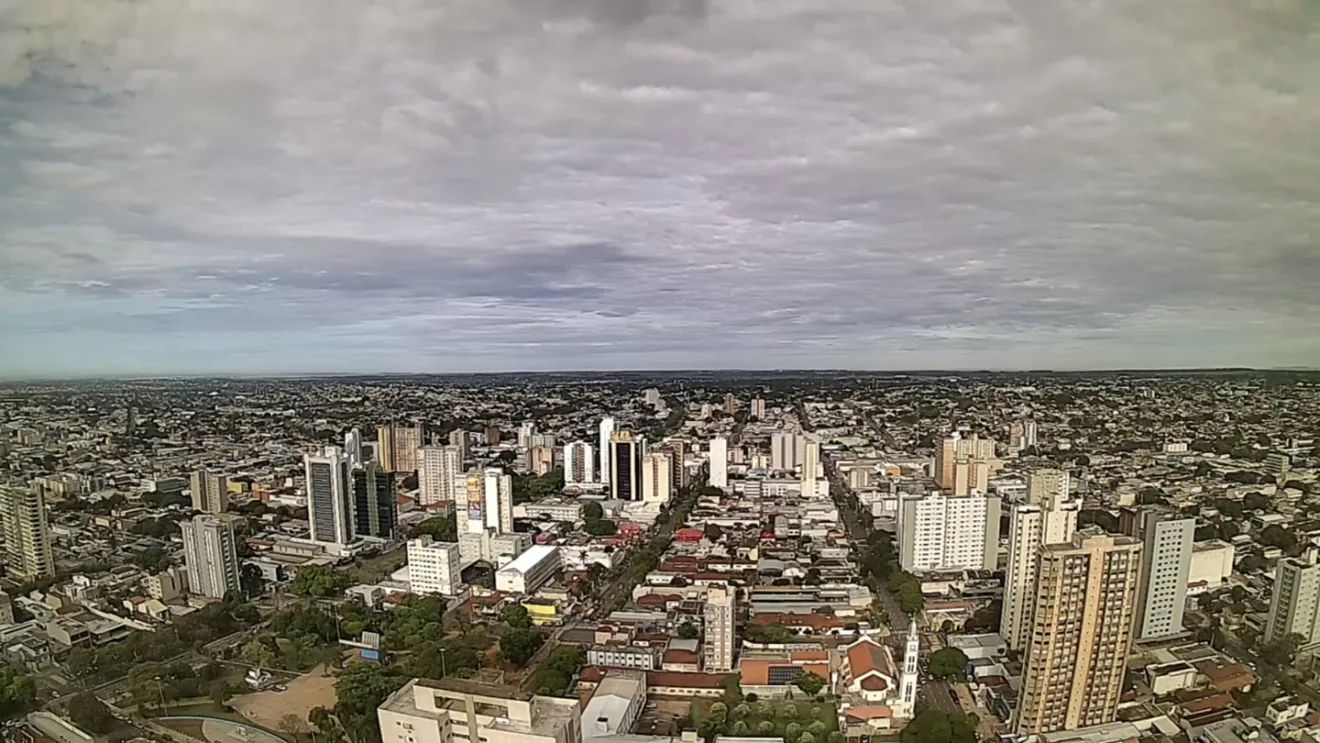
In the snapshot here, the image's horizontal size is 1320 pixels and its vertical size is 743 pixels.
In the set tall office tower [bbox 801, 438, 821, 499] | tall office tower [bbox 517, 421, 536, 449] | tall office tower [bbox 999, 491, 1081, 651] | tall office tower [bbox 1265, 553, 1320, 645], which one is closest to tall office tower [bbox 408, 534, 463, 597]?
tall office tower [bbox 517, 421, 536, 449]

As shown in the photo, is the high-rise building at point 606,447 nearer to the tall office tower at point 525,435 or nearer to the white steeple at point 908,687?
the tall office tower at point 525,435

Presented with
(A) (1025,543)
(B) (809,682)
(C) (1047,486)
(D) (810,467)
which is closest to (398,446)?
(D) (810,467)

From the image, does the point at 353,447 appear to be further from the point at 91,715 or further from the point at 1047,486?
the point at 1047,486

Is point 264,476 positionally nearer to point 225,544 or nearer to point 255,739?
point 225,544

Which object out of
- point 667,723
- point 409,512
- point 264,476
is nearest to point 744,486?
point 409,512

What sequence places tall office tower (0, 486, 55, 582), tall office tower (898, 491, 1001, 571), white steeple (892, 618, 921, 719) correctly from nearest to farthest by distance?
white steeple (892, 618, 921, 719) → tall office tower (0, 486, 55, 582) → tall office tower (898, 491, 1001, 571)

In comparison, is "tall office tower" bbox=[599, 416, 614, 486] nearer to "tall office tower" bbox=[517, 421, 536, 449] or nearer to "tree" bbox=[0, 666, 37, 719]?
"tall office tower" bbox=[517, 421, 536, 449]
